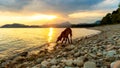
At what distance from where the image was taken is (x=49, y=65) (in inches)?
362

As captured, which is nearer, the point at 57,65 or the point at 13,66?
the point at 57,65

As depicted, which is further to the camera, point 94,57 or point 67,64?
point 94,57

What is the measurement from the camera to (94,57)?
964 cm

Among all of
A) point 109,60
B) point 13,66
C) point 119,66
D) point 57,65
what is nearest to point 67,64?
point 57,65

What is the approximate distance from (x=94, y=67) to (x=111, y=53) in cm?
232

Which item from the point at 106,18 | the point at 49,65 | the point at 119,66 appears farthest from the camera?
the point at 106,18

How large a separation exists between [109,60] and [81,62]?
1.20 metres

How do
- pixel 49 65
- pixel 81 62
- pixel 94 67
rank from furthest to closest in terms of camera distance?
pixel 49 65
pixel 81 62
pixel 94 67

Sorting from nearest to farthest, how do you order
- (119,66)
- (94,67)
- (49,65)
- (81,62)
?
(119,66)
(94,67)
(81,62)
(49,65)

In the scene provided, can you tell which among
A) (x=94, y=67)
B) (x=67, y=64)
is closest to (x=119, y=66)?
(x=94, y=67)

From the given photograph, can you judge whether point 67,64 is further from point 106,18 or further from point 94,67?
point 106,18

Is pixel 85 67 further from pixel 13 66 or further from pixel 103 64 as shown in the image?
pixel 13 66

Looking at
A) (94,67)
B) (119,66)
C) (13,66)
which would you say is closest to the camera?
(119,66)

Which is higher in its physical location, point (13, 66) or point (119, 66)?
point (119, 66)
